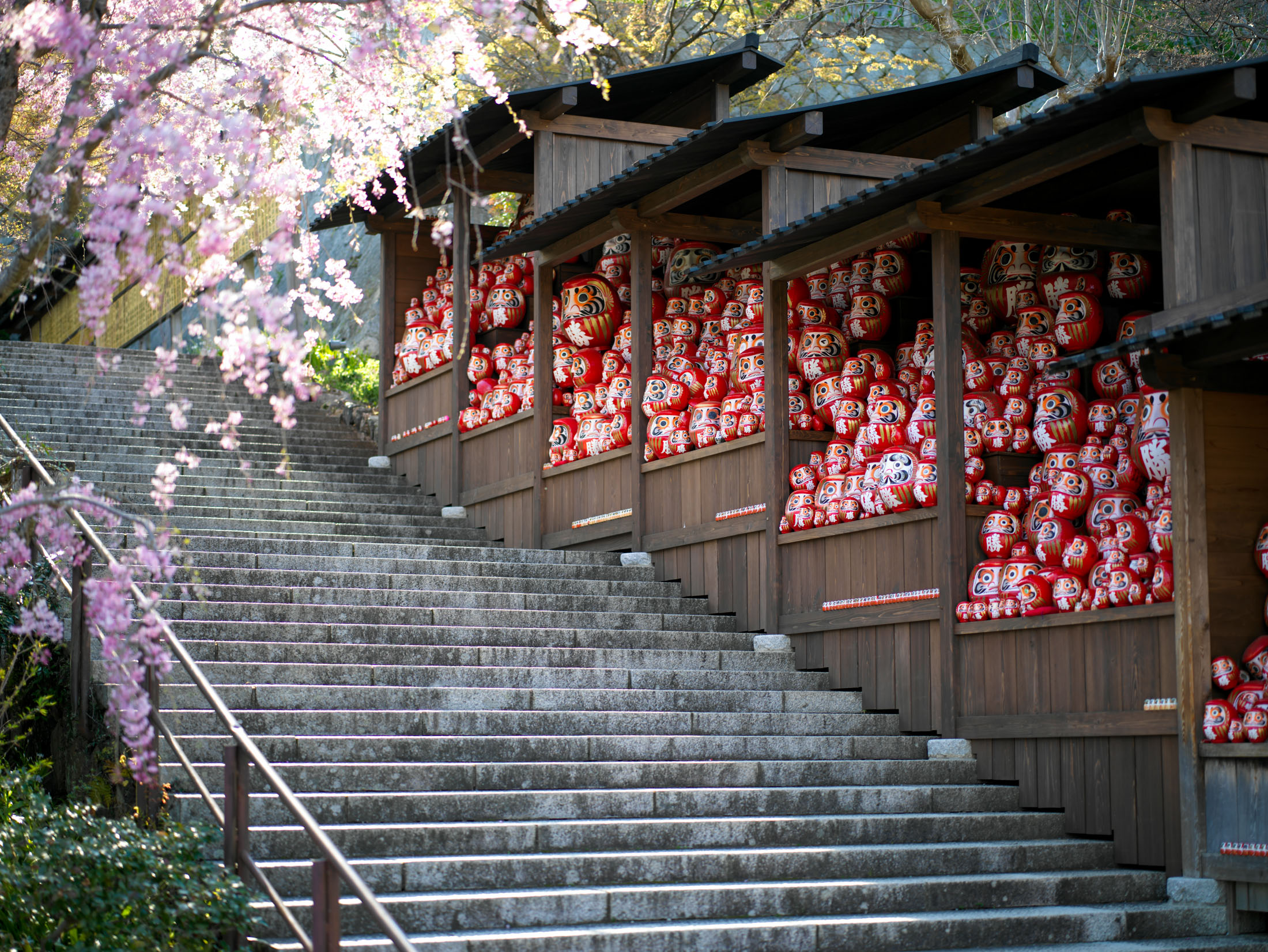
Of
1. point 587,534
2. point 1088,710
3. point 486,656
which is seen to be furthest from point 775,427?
point 1088,710

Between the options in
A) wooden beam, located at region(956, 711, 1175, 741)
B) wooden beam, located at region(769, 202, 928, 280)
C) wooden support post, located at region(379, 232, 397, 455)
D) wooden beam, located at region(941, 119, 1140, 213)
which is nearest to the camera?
wooden beam, located at region(956, 711, 1175, 741)

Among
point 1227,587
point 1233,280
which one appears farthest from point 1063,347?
point 1227,587

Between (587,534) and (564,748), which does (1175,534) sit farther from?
(587,534)

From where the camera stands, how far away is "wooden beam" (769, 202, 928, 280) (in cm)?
945

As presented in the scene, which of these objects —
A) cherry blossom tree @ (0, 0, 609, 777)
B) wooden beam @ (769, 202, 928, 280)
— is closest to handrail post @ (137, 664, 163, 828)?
cherry blossom tree @ (0, 0, 609, 777)

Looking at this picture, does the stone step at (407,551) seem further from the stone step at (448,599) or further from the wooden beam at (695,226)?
the wooden beam at (695,226)

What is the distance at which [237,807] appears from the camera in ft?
19.7

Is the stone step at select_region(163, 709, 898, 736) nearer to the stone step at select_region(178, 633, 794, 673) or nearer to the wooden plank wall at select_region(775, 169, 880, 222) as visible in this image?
the stone step at select_region(178, 633, 794, 673)

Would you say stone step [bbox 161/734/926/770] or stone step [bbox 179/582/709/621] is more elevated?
stone step [bbox 179/582/709/621]

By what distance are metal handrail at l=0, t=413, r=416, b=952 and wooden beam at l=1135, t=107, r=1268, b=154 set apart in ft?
18.2

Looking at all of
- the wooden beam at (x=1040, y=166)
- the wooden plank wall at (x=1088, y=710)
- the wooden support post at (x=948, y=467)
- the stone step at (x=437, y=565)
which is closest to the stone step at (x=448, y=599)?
the stone step at (x=437, y=565)

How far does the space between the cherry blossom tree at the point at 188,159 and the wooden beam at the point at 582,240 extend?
502 centimetres

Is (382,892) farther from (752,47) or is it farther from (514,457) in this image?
(752,47)

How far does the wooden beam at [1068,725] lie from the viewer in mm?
7781
